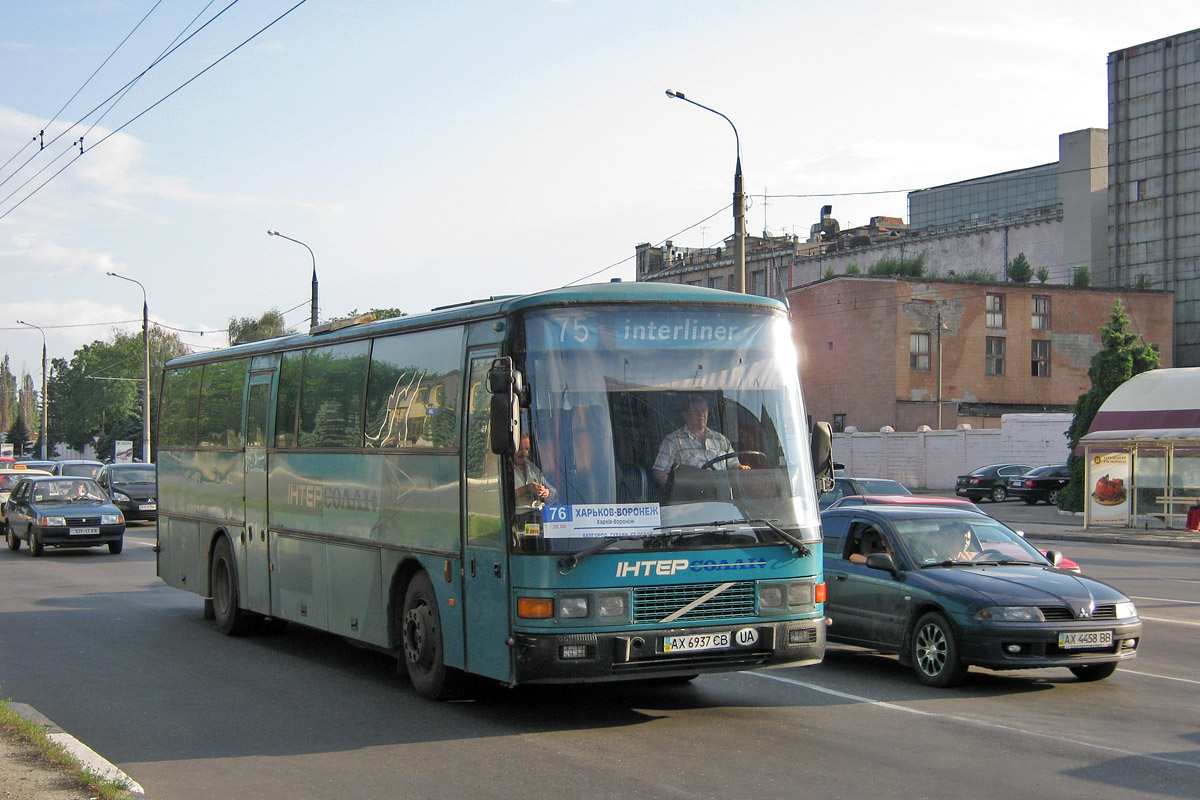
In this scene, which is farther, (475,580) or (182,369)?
(182,369)

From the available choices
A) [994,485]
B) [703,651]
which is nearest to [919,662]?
[703,651]

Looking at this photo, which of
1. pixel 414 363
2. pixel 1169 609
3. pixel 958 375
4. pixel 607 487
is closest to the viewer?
pixel 607 487

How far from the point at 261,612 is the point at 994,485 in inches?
1548

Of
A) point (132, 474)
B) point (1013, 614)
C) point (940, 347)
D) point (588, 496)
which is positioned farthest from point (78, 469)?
point (940, 347)

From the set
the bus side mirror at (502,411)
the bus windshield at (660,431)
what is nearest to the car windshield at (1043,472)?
the bus windshield at (660,431)

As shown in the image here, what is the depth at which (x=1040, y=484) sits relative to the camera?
46.7 metres

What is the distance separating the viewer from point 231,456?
14039mm

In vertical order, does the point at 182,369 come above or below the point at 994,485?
above

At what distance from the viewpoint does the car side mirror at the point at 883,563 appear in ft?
35.3

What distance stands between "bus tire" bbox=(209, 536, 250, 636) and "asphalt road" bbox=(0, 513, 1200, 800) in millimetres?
599

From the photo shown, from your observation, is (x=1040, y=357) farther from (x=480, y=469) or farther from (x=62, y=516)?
(x=480, y=469)

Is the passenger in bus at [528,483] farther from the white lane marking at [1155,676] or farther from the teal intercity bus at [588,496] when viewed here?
the white lane marking at [1155,676]

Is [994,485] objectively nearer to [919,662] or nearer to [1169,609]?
[1169,609]

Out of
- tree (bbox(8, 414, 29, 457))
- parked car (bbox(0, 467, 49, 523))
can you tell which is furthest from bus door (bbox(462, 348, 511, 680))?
tree (bbox(8, 414, 29, 457))
